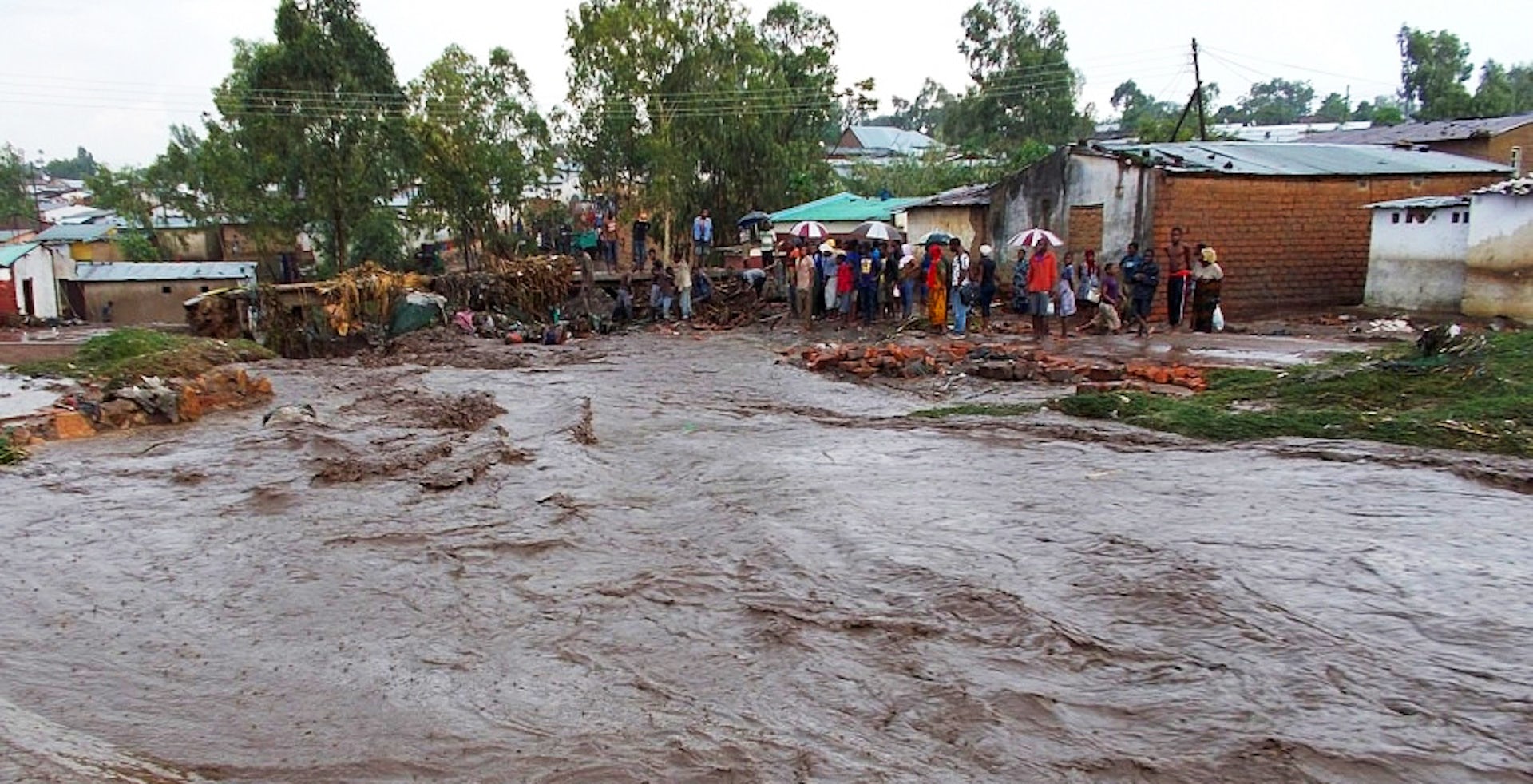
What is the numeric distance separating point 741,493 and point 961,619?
314cm

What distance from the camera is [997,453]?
955 cm

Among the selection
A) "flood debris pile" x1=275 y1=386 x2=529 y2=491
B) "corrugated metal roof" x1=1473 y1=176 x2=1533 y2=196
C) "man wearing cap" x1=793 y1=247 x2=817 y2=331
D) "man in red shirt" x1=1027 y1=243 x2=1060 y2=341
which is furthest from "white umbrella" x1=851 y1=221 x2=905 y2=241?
"corrugated metal roof" x1=1473 y1=176 x2=1533 y2=196

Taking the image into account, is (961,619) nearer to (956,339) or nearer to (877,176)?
(956,339)

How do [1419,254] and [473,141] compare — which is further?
[473,141]

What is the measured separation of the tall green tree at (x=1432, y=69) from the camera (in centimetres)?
4372

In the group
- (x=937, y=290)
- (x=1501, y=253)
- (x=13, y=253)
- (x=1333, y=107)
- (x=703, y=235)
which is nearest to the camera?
(x=1501, y=253)

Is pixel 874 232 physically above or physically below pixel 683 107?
below

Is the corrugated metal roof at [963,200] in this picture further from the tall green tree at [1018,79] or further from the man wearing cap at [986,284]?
the tall green tree at [1018,79]

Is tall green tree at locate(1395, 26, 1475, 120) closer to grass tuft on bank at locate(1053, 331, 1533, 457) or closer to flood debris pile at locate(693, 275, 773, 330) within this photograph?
flood debris pile at locate(693, 275, 773, 330)

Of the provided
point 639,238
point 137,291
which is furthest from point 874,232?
point 137,291

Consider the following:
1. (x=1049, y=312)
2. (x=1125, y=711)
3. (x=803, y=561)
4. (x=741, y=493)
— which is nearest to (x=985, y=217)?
(x=1049, y=312)

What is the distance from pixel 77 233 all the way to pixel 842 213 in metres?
33.5

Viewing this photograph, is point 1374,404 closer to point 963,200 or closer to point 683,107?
point 963,200

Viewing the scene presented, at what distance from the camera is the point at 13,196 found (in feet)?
173
